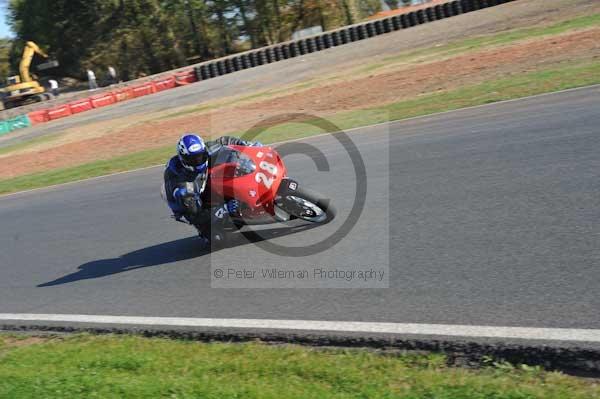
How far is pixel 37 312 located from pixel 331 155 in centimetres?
630

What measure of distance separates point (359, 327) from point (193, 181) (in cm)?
334

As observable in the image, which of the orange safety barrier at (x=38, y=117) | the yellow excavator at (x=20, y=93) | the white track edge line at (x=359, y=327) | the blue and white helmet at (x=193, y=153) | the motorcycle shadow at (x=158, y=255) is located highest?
the yellow excavator at (x=20, y=93)

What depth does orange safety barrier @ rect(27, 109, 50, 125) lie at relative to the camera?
36.0 m

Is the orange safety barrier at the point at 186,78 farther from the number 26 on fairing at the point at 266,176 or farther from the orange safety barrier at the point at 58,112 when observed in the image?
the number 26 on fairing at the point at 266,176

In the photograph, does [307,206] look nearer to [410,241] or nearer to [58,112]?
[410,241]

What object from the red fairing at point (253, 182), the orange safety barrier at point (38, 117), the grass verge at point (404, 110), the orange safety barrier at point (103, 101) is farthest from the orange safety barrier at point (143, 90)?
the red fairing at point (253, 182)

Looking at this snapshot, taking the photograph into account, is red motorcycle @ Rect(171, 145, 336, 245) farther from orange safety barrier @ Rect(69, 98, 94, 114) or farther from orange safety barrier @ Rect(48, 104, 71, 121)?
orange safety barrier @ Rect(69, 98, 94, 114)

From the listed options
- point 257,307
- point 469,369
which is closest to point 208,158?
point 257,307

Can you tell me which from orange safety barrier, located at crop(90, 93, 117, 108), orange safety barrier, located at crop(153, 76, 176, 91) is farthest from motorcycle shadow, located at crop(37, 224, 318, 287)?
orange safety barrier, located at crop(153, 76, 176, 91)

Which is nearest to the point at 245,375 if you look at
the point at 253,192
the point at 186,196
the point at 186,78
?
the point at 253,192

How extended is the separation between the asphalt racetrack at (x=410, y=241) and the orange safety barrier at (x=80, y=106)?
1009 inches

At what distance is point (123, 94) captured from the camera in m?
38.3

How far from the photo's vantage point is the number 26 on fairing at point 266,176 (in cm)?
Answer: 744

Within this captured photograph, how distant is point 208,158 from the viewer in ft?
25.2
